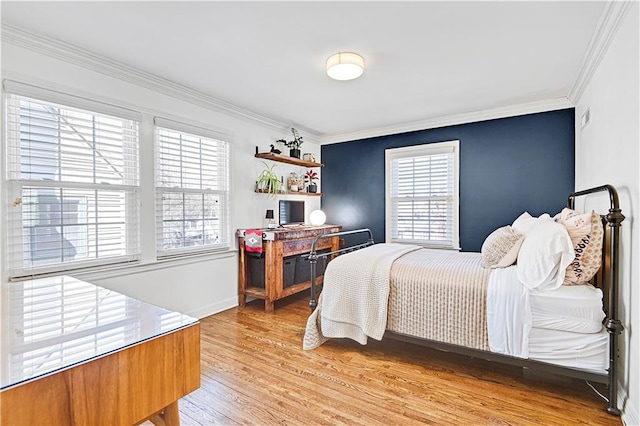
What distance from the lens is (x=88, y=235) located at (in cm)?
253

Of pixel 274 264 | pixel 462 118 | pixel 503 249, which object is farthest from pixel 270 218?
pixel 462 118

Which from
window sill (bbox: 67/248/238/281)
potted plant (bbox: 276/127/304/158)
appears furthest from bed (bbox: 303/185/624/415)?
potted plant (bbox: 276/127/304/158)

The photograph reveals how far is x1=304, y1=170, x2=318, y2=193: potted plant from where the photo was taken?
5064 millimetres

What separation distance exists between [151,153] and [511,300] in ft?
10.6

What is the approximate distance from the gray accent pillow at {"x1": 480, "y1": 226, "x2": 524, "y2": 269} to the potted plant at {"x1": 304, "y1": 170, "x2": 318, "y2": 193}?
10.0 ft

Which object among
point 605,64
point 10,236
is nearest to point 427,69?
point 605,64

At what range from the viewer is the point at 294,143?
4.59m

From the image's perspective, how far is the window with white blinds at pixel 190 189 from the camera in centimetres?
309

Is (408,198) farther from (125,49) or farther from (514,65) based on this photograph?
(125,49)

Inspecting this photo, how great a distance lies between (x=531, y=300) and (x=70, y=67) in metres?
3.75

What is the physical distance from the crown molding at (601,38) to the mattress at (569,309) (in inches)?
65.7

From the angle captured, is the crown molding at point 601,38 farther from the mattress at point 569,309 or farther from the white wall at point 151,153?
the white wall at point 151,153

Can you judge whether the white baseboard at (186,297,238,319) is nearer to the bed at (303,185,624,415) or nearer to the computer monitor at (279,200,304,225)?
the computer monitor at (279,200,304,225)

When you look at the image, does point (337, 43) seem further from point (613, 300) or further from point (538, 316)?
point (613, 300)
